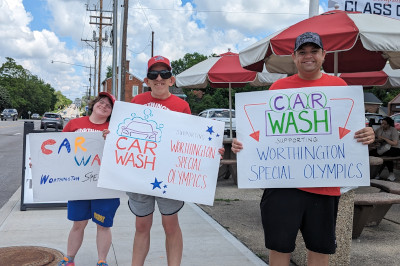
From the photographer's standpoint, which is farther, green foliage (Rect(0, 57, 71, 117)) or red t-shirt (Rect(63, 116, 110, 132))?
green foliage (Rect(0, 57, 71, 117))

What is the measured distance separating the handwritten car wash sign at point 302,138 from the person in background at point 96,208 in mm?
1256

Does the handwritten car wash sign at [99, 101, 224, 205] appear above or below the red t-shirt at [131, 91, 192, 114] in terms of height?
below

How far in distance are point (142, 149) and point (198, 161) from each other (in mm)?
432

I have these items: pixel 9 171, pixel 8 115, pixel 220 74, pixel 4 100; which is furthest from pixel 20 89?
pixel 220 74

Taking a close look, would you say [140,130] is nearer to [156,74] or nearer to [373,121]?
[156,74]

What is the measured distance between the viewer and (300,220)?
8.15 ft

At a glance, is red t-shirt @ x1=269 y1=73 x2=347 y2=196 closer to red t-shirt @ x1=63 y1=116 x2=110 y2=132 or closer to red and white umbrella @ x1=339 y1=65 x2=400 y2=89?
red t-shirt @ x1=63 y1=116 x2=110 y2=132

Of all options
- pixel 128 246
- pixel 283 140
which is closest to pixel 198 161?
pixel 283 140

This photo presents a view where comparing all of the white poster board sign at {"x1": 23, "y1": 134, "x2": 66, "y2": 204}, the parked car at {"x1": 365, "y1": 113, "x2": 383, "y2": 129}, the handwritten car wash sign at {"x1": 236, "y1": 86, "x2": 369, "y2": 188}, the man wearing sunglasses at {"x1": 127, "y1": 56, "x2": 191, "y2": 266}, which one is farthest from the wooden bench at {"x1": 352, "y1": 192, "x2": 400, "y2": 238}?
the parked car at {"x1": 365, "y1": 113, "x2": 383, "y2": 129}

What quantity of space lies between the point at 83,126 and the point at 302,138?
6.06 feet

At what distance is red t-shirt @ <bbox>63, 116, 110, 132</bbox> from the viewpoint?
11.2 feet

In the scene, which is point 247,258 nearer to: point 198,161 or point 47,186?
point 198,161

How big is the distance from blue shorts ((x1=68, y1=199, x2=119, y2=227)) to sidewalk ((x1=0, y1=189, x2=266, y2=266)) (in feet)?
2.15

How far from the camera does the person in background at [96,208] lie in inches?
132
